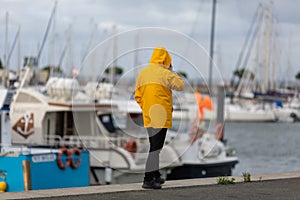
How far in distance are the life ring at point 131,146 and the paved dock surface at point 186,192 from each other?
1741 centimetres

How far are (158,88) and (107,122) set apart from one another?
20.8 meters

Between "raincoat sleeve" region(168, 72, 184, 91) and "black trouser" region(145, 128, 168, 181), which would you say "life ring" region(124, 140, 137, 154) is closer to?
"black trouser" region(145, 128, 168, 181)

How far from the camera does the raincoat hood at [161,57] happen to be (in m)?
11.1

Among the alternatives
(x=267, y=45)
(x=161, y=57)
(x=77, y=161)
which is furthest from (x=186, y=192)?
(x=267, y=45)

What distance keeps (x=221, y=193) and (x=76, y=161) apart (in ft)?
46.3

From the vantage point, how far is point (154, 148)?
11.2 m

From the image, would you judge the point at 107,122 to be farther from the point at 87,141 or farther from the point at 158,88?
the point at 158,88

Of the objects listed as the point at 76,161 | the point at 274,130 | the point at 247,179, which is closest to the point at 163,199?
the point at 247,179

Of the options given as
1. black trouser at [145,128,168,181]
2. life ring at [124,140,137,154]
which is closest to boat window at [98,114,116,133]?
life ring at [124,140,137,154]

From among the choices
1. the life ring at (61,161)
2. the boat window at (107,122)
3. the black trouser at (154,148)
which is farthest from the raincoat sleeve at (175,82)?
the boat window at (107,122)

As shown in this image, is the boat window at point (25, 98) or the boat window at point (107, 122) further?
the boat window at point (107, 122)

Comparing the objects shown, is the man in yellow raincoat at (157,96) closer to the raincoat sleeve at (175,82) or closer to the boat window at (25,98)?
the raincoat sleeve at (175,82)

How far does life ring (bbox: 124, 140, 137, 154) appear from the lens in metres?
29.6

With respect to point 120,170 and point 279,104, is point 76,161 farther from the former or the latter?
point 279,104
